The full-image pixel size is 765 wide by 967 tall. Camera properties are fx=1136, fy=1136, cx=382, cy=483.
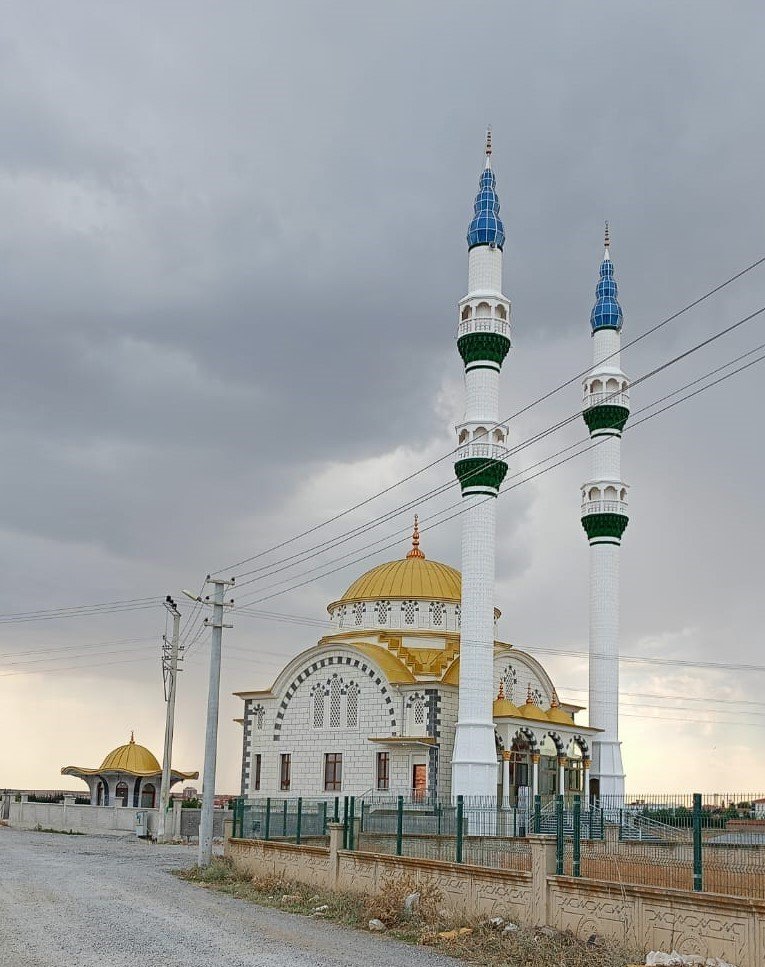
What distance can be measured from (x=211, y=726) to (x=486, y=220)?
70.8ft

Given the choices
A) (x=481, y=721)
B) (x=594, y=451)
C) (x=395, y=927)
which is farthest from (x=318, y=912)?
(x=594, y=451)

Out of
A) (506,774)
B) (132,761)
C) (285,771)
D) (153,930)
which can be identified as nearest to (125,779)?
(132,761)

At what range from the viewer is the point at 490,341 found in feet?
132

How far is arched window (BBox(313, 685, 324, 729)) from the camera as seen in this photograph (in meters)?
43.1

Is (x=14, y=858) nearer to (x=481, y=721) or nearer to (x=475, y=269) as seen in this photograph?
(x=481, y=721)

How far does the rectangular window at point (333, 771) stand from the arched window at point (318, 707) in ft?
4.16

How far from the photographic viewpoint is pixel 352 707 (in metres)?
42.3

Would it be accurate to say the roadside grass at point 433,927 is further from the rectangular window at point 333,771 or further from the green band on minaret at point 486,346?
the green band on minaret at point 486,346

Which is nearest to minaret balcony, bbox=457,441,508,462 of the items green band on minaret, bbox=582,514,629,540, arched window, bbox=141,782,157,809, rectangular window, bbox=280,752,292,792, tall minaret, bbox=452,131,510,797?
tall minaret, bbox=452,131,510,797

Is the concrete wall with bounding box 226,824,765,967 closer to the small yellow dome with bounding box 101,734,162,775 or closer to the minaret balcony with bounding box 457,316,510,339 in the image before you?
the minaret balcony with bounding box 457,316,510,339

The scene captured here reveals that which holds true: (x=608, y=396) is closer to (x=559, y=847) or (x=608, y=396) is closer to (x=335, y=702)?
(x=335, y=702)

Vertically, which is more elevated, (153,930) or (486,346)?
(486,346)

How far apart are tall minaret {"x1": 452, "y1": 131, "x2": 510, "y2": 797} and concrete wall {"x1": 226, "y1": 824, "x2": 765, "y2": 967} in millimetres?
14085

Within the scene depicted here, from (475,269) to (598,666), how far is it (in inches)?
620
